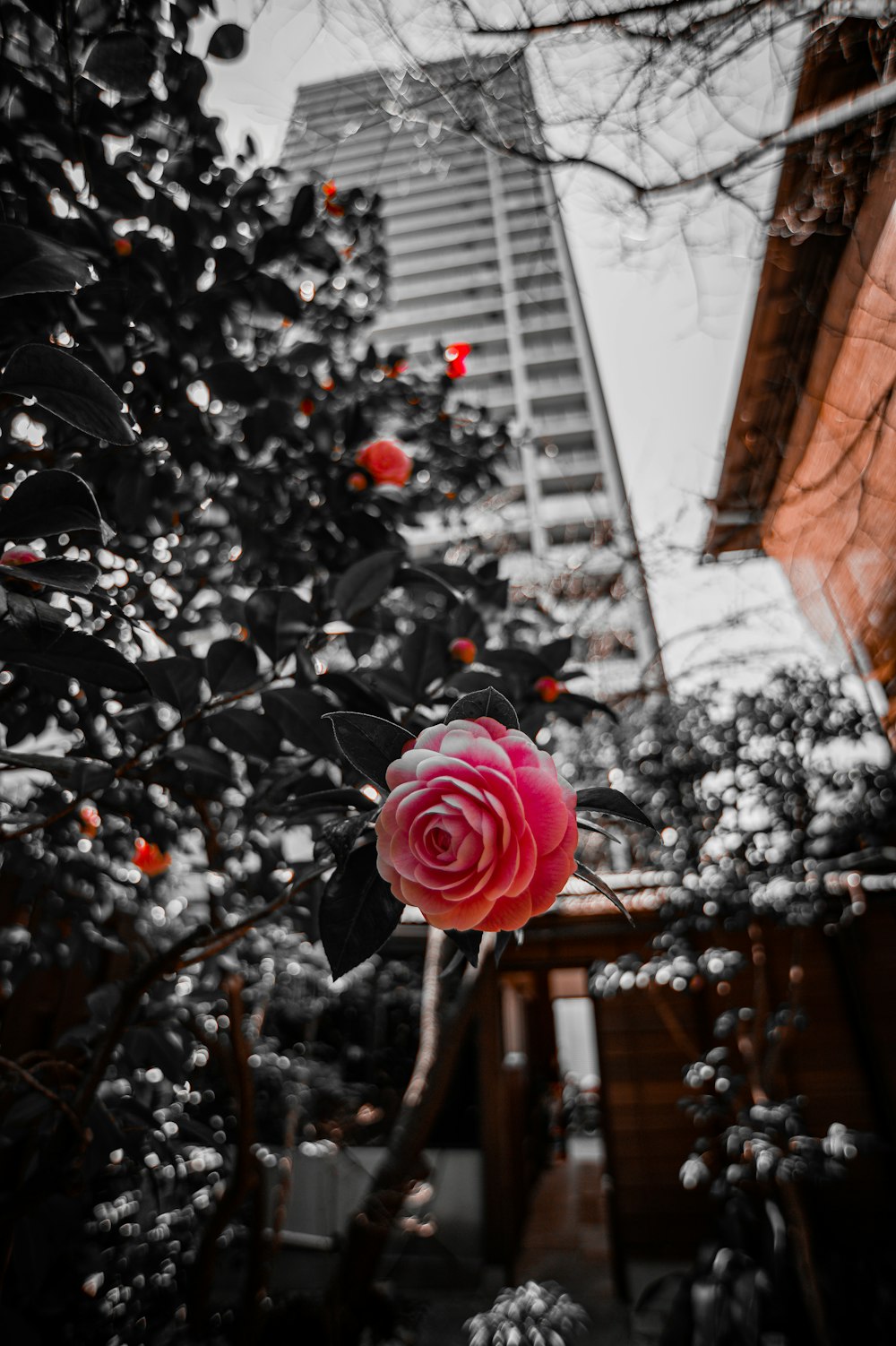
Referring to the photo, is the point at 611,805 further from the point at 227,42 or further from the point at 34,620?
the point at 227,42

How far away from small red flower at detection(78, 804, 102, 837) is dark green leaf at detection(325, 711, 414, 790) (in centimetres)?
110

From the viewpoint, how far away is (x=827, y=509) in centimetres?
182

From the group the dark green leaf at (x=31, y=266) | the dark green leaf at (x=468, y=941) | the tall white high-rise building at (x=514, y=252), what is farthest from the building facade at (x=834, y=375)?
the dark green leaf at (x=31, y=266)

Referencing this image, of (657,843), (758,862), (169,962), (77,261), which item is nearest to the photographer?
(77,261)

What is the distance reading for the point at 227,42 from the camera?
1.31 metres

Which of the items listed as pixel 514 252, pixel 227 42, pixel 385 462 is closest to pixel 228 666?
pixel 385 462

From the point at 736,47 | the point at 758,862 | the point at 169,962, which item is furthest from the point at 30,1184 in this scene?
the point at 758,862

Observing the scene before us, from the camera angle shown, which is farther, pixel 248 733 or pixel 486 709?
pixel 248 733

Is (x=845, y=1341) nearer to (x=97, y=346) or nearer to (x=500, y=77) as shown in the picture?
(x=97, y=346)

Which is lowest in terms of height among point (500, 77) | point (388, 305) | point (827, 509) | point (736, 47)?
point (827, 509)

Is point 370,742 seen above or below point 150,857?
below

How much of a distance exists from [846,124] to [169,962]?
2.00 m

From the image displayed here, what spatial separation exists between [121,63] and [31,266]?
69cm

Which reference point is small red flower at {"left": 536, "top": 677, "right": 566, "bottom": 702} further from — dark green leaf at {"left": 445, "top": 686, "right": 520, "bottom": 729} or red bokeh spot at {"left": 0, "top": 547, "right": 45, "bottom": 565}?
red bokeh spot at {"left": 0, "top": 547, "right": 45, "bottom": 565}
